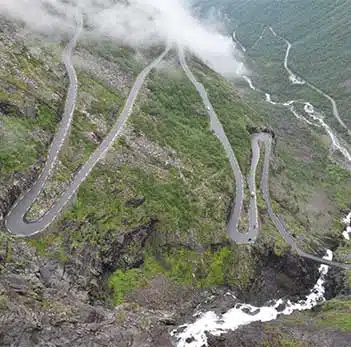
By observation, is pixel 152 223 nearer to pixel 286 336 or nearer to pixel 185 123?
pixel 286 336

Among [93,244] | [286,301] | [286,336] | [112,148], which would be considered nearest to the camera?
[286,336]

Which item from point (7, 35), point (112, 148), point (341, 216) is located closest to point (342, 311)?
point (112, 148)

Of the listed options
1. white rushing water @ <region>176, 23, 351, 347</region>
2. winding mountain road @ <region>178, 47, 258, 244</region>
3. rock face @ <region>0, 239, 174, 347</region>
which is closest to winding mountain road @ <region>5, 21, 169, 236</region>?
rock face @ <region>0, 239, 174, 347</region>

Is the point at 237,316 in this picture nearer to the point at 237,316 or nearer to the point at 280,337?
the point at 237,316

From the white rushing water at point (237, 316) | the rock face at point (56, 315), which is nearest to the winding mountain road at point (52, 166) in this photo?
the rock face at point (56, 315)

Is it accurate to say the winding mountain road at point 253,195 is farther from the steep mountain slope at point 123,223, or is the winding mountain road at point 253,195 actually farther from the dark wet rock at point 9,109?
the dark wet rock at point 9,109

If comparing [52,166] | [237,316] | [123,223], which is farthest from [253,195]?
[52,166]

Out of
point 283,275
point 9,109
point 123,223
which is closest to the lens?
point 123,223
